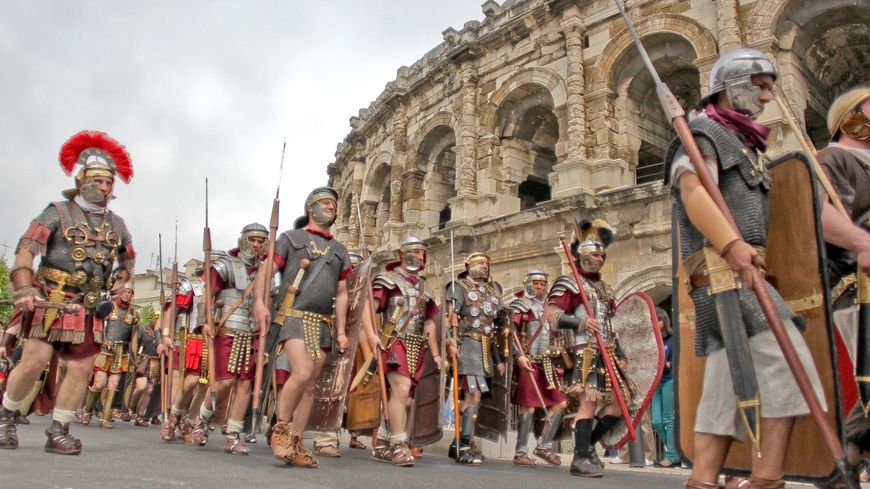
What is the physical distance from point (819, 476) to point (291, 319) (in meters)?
3.62

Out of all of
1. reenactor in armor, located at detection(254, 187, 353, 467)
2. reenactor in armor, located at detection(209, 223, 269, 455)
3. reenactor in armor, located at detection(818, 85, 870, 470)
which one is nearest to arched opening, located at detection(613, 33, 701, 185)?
reenactor in armor, located at detection(209, 223, 269, 455)

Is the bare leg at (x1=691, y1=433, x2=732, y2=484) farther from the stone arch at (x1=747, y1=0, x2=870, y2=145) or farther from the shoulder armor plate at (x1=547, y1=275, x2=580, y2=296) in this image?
the stone arch at (x1=747, y1=0, x2=870, y2=145)

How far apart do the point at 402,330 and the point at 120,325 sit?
6.87 meters

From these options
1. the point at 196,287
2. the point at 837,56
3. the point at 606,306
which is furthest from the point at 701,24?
the point at 196,287

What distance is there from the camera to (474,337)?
781cm

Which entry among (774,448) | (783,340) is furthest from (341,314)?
(783,340)

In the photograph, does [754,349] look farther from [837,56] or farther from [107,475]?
[837,56]

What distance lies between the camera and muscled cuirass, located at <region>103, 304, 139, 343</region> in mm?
11648

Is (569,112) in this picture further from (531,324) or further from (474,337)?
(474,337)

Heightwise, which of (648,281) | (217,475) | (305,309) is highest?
(648,281)

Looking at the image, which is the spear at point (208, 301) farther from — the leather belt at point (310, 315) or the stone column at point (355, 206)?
the stone column at point (355, 206)

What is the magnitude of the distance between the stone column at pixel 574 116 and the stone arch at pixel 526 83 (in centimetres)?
45

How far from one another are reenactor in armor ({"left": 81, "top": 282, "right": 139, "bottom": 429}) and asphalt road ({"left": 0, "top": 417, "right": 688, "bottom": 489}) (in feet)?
17.4

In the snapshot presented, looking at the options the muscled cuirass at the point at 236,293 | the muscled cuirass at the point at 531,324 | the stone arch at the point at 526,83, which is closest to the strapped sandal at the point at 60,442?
the muscled cuirass at the point at 236,293
